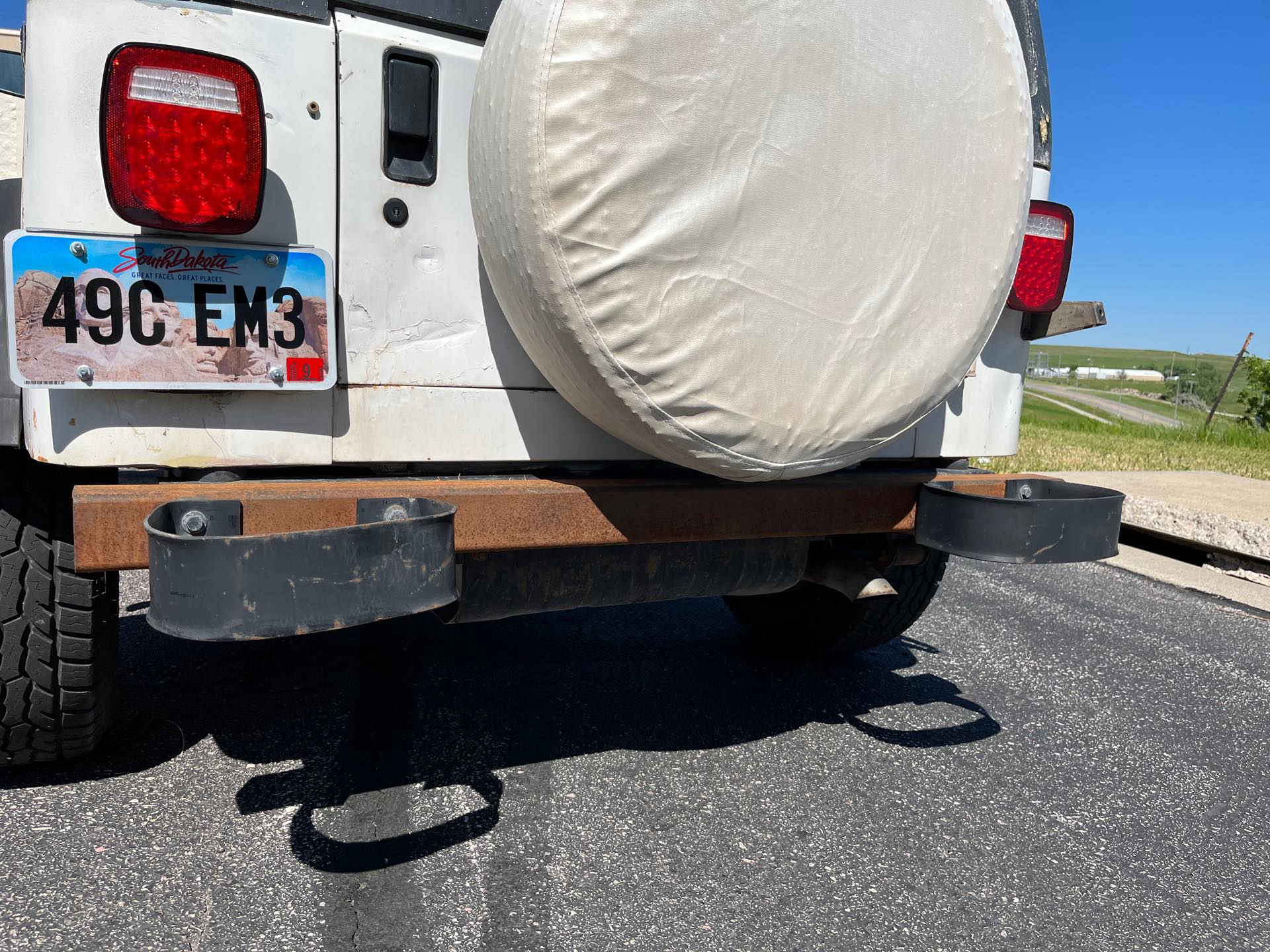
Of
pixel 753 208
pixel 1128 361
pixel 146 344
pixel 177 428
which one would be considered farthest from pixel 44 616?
pixel 1128 361

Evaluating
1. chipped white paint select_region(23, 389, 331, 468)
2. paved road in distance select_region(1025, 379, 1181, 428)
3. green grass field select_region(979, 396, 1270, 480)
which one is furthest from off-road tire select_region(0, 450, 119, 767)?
paved road in distance select_region(1025, 379, 1181, 428)

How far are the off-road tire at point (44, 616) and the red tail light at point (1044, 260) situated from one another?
90.5 inches

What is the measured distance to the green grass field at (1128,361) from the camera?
257 ft

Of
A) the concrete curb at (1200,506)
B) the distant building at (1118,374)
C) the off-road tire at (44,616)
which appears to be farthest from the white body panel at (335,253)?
the distant building at (1118,374)

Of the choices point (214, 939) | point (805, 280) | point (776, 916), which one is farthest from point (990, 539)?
point (214, 939)

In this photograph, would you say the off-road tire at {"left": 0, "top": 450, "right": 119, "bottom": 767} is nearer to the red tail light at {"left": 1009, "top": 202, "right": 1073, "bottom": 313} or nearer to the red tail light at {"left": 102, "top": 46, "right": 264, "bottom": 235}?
the red tail light at {"left": 102, "top": 46, "right": 264, "bottom": 235}

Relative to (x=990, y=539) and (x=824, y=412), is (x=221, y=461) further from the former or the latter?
(x=990, y=539)

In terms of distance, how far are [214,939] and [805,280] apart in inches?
67.1

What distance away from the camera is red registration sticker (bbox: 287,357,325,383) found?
1712 millimetres

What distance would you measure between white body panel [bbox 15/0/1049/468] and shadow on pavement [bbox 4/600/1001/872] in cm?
97

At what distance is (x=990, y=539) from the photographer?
6.98 feet

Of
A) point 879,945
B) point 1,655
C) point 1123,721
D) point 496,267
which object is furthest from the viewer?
point 1123,721

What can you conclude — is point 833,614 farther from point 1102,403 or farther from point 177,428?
point 1102,403

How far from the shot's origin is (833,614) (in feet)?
10.4
